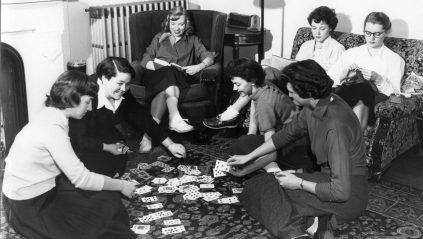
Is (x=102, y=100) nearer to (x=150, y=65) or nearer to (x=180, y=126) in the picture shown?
(x=180, y=126)

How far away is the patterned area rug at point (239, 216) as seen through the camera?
290 cm

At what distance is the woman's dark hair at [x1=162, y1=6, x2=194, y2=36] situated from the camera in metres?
4.46

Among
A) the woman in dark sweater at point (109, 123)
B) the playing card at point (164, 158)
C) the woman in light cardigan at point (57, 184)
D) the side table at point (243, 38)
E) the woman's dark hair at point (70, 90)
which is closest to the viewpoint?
the woman in light cardigan at point (57, 184)

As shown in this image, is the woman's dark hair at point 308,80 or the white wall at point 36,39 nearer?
the woman's dark hair at point 308,80

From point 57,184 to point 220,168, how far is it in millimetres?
1358

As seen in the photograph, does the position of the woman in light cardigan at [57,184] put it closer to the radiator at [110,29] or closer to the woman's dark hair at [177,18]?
the woman's dark hair at [177,18]

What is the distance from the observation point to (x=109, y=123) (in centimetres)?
357

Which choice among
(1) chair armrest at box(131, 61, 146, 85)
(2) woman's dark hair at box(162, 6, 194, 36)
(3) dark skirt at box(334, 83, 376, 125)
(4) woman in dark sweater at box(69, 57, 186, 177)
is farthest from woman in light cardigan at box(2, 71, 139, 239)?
(2) woman's dark hair at box(162, 6, 194, 36)

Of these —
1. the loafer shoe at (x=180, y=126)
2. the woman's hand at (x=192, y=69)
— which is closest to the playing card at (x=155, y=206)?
the loafer shoe at (x=180, y=126)

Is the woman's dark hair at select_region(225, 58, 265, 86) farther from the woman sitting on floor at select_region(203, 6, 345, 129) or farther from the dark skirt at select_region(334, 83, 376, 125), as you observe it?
the dark skirt at select_region(334, 83, 376, 125)

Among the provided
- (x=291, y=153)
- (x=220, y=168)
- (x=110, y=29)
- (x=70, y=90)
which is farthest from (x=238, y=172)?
(x=110, y=29)

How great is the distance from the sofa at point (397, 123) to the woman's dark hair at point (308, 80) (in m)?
1.04

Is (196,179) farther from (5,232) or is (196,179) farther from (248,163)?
(5,232)

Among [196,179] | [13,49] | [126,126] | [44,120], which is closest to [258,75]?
[196,179]
